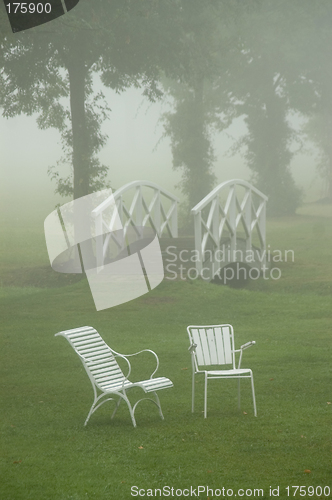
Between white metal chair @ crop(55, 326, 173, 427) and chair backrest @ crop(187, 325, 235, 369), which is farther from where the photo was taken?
chair backrest @ crop(187, 325, 235, 369)

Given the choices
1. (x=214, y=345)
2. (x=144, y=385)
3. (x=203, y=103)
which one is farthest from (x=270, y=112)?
(x=144, y=385)

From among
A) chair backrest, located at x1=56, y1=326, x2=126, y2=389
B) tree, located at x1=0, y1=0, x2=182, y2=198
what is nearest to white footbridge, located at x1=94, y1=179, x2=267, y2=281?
tree, located at x1=0, y1=0, x2=182, y2=198

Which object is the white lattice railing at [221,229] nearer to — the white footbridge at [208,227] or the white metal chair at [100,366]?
the white footbridge at [208,227]

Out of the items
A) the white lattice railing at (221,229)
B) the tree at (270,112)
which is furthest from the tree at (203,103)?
the white lattice railing at (221,229)

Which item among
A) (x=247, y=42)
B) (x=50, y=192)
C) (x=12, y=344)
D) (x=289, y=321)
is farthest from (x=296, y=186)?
(x=12, y=344)

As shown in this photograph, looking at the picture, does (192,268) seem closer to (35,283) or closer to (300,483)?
(35,283)

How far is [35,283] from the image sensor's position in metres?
14.5

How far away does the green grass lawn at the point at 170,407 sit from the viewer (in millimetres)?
3979

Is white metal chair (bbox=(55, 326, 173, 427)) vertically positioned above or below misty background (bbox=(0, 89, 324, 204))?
below

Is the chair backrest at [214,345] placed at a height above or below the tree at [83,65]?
below

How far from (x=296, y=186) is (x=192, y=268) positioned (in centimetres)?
992

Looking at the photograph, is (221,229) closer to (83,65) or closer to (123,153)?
(83,65)

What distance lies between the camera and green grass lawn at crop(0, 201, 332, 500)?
3.98 meters

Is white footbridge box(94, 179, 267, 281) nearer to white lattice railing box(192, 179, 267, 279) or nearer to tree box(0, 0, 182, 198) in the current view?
white lattice railing box(192, 179, 267, 279)
